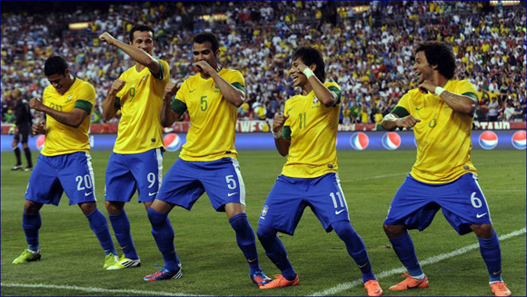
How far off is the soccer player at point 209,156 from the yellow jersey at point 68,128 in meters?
1.52

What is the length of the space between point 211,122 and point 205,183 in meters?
0.57

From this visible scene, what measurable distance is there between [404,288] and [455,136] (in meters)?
1.38

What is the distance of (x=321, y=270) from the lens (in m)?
8.11

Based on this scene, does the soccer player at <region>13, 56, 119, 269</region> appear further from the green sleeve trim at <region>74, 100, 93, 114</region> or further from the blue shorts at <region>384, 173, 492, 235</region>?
the blue shorts at <region>384, 173, 492, 235</region>

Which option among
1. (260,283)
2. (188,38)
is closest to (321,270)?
(260,283)

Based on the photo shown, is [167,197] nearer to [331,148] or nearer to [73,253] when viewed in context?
[331,148]

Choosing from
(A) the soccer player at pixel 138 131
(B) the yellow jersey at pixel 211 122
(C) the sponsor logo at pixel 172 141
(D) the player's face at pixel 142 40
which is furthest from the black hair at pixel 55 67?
(C) the sponsor logo at pixel 172 141

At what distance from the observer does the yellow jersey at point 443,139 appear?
672 centimetres

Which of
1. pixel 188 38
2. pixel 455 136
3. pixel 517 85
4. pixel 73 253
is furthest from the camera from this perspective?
pixel 188 38

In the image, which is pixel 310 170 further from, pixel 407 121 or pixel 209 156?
pixel 209 156

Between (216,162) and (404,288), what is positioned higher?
(216,162)

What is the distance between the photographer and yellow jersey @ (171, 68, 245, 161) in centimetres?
754

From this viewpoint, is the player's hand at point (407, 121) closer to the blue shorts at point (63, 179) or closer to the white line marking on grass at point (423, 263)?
the white line marking on grass at point (423, 263)

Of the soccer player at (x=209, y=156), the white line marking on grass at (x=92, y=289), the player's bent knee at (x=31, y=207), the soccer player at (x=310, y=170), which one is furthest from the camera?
the player's bent knee at (x=31, y=207)
